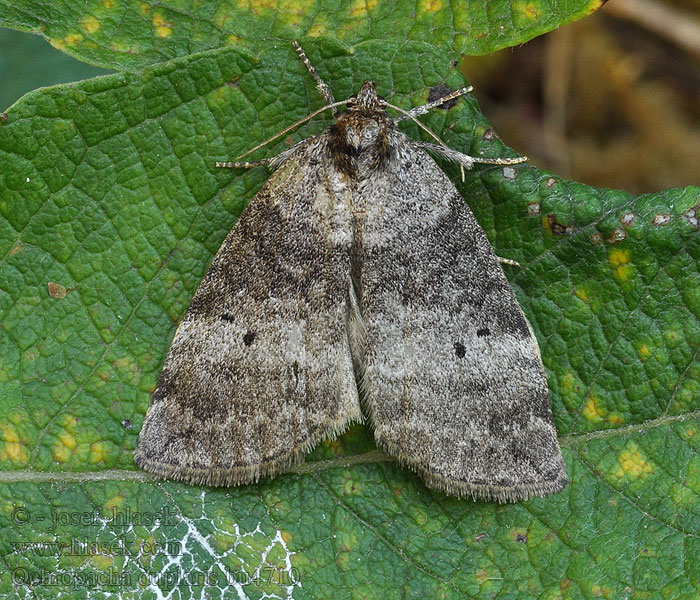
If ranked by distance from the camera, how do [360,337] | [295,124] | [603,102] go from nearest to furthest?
[295,124], [360,337], [603,102]

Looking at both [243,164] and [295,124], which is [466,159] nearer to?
[295,124]

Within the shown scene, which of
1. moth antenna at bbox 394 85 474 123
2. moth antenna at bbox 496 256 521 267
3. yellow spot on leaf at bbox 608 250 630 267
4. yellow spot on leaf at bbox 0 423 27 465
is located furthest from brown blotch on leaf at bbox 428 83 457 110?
yellow spot on leaf at bbox 0 423 27 465

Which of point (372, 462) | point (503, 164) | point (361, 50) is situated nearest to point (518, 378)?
point (372, 462)

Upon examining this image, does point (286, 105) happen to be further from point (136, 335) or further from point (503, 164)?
point (136, 335)

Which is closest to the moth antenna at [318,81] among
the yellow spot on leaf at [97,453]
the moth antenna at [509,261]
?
the moth antenna at [509,261]

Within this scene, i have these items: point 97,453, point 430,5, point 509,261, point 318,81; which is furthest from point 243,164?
point 97,453

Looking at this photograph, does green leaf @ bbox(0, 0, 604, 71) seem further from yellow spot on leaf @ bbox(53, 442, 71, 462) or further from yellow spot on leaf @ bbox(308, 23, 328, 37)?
yellow spot on leaf @ bbox(53, 442, 71, 462)
